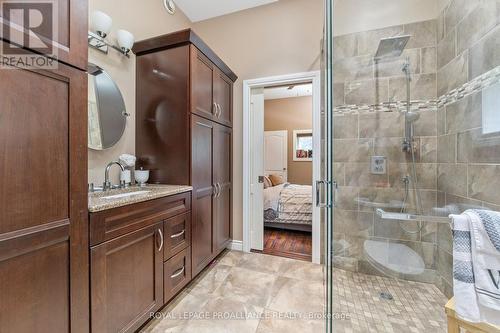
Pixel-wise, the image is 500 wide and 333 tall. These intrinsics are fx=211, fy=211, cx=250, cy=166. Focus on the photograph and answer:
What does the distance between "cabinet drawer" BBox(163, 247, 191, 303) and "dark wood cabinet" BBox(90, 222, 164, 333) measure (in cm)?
5

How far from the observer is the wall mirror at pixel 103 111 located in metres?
1.65

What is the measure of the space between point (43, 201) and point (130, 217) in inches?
17.4

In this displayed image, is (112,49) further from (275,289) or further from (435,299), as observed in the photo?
(435,299)

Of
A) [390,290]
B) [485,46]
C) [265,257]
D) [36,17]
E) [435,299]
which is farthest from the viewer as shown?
[265,257]

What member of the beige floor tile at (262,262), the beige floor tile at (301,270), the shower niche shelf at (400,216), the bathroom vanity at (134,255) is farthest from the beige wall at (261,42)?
the shower niche shelf at (400,216)

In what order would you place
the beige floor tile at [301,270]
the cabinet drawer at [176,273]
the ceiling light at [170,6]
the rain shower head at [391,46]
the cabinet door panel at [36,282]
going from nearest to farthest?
the cabinet door panel at [36,282]
the cabinet drawer at [176,273]
the rain shower head at [391,46]
the beige floor tile at [301,270]
the ceiling light at [170,6]

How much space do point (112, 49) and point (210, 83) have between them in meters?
0.86

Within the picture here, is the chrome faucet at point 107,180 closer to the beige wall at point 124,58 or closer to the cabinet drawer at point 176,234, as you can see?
the beige wall at point 124,58

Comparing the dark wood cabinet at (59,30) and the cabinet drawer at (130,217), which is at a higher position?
the dark wood cabinet at (59,30)

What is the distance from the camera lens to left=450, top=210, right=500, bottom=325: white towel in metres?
0.82

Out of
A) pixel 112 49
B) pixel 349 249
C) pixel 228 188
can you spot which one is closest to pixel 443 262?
pixel 349 249

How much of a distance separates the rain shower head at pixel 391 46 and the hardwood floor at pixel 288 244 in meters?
2.23

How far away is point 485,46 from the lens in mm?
1326

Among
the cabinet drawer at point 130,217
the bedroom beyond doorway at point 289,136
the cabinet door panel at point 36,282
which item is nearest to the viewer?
the cabinet door panel at point 36,282
